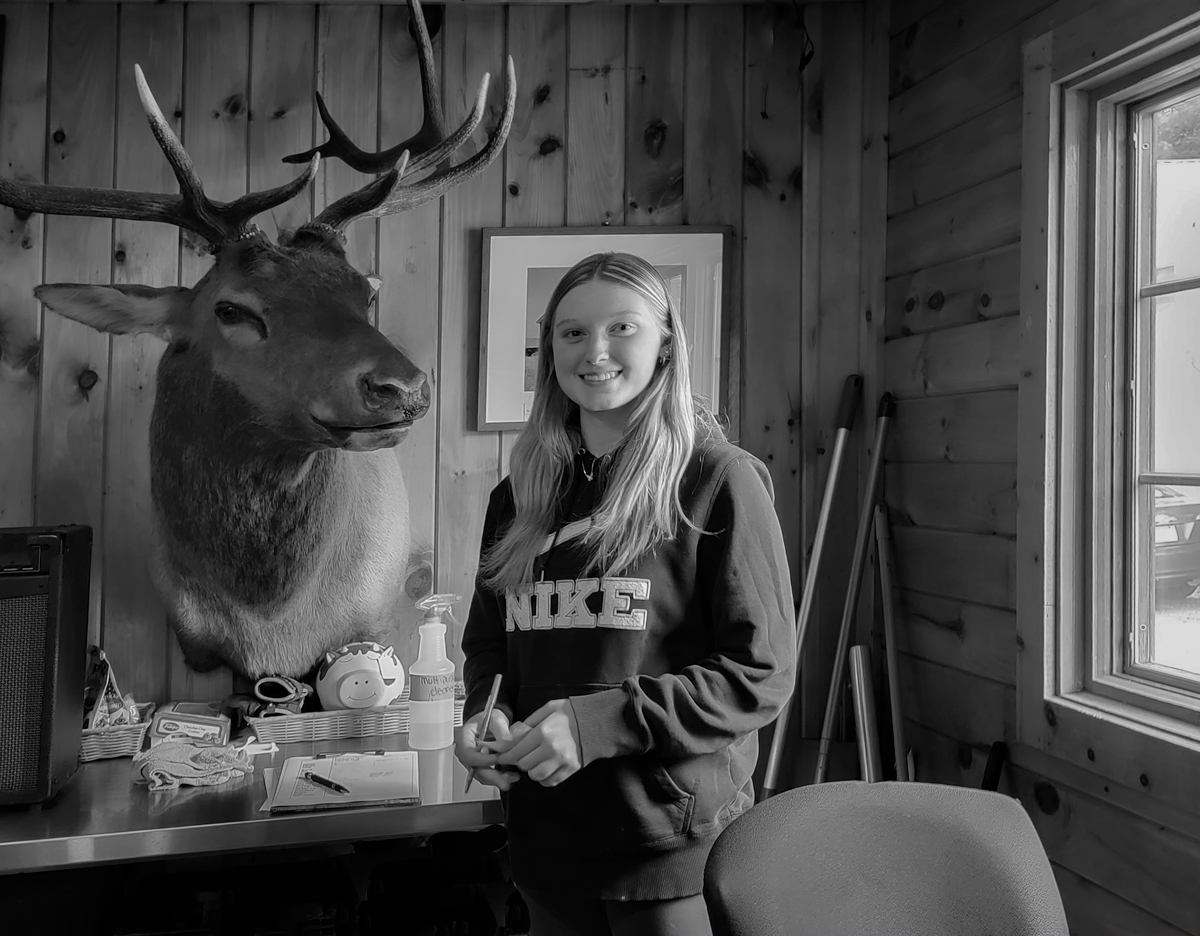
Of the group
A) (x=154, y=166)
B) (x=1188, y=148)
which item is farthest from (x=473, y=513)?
(x=1188, y=148)

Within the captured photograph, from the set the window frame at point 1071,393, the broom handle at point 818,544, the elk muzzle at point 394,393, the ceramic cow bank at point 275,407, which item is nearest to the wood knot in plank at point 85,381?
the ceramic cow bank at point 275,407

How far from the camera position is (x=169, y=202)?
1.64 metres

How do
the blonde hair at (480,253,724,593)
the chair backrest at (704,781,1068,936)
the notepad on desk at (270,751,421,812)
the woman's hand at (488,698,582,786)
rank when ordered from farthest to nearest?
the notepad on desk at (270,751,421,812) → the blonde hair at (480,253,724,593) → the woman's hand at (488,698,582,786) → the chair backrest at (704,781,1068,936)

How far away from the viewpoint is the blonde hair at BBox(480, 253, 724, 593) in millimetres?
1190

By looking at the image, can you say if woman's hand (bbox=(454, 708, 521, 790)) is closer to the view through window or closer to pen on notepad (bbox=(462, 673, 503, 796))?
pen on notepad (bbox=(462, 673, 503, 796))

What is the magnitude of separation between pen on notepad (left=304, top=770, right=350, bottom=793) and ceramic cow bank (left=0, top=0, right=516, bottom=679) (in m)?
0.37

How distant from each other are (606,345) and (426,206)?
40.0 inches

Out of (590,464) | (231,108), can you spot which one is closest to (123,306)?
(231,108)

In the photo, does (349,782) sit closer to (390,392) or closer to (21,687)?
(21,687)

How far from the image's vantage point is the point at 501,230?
2.06m

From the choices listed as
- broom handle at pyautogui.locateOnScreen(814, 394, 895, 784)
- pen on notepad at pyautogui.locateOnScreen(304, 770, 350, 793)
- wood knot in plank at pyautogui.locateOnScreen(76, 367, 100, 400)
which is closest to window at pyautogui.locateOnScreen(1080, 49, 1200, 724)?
broom handle at pyautogui.locateOnScreen(814, 394, 895, 784)

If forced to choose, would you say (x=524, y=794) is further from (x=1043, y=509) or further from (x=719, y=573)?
(x=1043, y=509)

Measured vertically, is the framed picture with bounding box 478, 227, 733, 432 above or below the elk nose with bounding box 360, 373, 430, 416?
above

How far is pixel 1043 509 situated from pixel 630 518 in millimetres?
921
